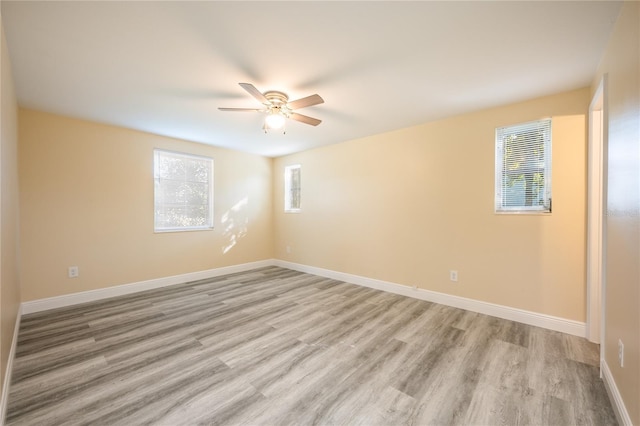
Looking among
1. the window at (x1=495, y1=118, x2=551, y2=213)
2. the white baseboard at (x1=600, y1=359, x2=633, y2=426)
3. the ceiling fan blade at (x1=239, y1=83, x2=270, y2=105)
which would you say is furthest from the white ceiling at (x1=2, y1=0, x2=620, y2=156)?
the white baseboard at (x1=600, y1=359, x2=633, y2=426)

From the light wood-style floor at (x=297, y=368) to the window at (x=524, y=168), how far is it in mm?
1338

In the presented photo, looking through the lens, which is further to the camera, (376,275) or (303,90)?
(376,275)

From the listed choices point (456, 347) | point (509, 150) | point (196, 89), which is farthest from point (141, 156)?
point (509, 150)

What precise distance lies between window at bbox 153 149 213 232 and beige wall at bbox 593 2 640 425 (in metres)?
5.01

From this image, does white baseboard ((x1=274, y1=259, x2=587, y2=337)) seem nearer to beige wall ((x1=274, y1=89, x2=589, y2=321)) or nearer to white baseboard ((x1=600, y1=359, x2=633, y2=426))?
beige wall ((x1=274, y1=89, x2=589, y2=321))

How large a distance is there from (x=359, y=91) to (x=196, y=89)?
1.63 metres

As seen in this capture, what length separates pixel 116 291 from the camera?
3596 millimetres

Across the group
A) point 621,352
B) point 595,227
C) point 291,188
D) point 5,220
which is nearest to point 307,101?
point 5,220

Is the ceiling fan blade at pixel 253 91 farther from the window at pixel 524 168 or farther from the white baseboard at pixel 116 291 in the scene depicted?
the white baseboard at pixel 116 291

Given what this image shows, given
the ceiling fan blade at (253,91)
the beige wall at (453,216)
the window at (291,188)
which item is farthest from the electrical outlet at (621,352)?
the window at (291,188)

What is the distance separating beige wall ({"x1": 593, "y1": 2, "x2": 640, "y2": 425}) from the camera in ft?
4.22

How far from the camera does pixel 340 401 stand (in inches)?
63.4

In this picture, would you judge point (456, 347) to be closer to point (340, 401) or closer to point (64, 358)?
point (340, 401)

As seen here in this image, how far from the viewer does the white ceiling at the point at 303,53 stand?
1533mm
